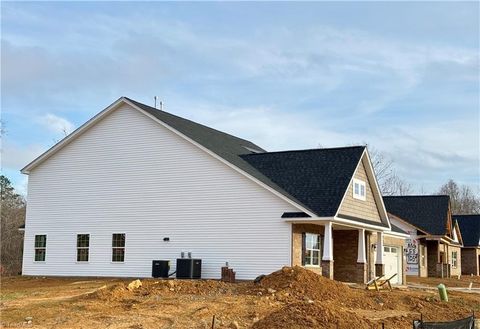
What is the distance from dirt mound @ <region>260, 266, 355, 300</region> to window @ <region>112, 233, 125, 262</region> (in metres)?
9.78

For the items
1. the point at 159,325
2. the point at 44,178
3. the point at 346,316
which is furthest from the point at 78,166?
the point at 346,316

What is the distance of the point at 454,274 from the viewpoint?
175 feet

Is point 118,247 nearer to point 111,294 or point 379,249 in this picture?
point 111,294

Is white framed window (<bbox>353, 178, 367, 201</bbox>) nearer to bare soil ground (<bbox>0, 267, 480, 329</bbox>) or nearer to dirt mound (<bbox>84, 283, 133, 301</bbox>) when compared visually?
bare soil ground (<bbox>0, 267, 480, 329</bbox>)

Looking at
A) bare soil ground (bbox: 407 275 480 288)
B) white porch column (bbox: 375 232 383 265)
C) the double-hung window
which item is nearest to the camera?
white porch column (bbox: 375 232 383 265)

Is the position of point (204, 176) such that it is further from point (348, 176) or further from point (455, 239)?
point (455, 239)

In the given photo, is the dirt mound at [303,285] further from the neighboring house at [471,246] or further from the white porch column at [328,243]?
the neighboring house at [471,246]

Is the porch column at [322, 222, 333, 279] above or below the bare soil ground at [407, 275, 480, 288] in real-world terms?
above

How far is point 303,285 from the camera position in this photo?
21.3m

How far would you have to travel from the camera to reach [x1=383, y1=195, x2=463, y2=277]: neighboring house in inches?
1817

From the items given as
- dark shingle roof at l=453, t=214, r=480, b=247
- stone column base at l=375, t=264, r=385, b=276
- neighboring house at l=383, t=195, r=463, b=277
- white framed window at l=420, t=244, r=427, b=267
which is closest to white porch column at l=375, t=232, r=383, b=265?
stone column base at l=375, t=264, r=385, b=276

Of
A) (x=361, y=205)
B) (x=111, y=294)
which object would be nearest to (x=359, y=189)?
(x=361, y=205)

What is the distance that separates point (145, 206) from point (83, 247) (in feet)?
13.1

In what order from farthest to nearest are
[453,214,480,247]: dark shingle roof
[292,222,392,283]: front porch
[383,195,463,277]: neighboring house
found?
[453,214,480,247]: dark shingle roof < [383,195,463,277]: neighboring house < [292,222,392,283]: front porch
